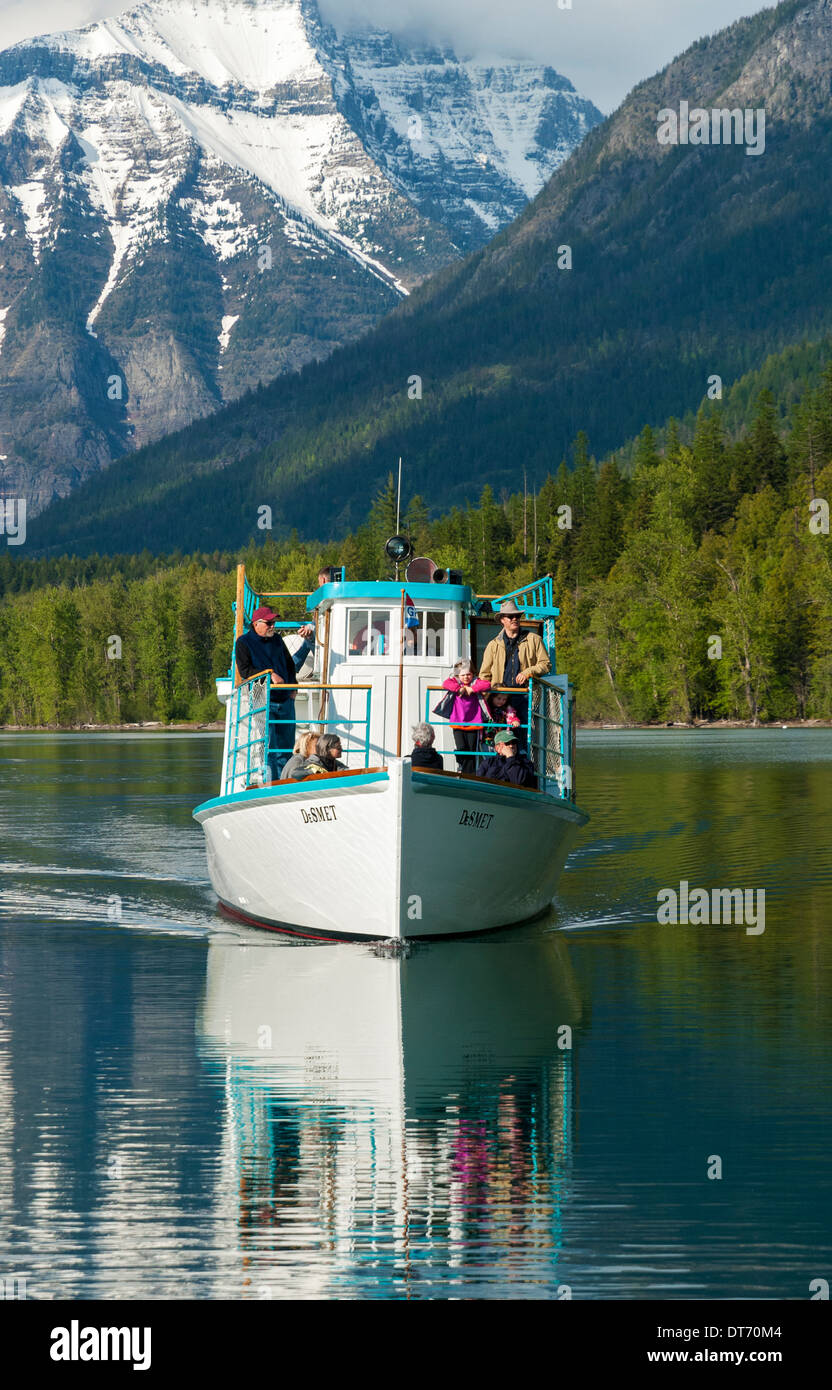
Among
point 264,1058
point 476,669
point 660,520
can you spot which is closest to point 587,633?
point 660,520

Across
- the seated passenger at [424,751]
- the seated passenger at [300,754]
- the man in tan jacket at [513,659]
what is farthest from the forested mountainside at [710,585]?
the seated passenger at [424,751]

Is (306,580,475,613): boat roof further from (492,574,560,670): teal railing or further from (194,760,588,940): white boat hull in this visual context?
(194,760,588,940): white boat hull

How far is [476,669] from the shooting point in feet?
87.7

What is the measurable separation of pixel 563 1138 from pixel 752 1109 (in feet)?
5.61

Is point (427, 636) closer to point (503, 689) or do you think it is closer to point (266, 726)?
point (503, 689)

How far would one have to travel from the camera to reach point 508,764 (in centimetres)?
2364

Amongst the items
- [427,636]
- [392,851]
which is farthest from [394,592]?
[392,851]

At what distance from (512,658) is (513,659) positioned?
0.09ft

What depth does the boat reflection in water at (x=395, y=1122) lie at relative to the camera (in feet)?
32.7

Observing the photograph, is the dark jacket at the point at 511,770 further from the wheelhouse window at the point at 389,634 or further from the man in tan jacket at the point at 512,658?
the wheelhouse window at the point at 389,634

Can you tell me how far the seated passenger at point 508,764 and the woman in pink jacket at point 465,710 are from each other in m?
0.37

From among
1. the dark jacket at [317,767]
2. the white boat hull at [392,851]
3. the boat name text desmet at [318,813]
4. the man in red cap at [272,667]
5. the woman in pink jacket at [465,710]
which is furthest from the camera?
the man in red cap at [272,667]

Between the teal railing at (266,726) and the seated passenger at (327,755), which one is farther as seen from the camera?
the teal railing at (266,726)
